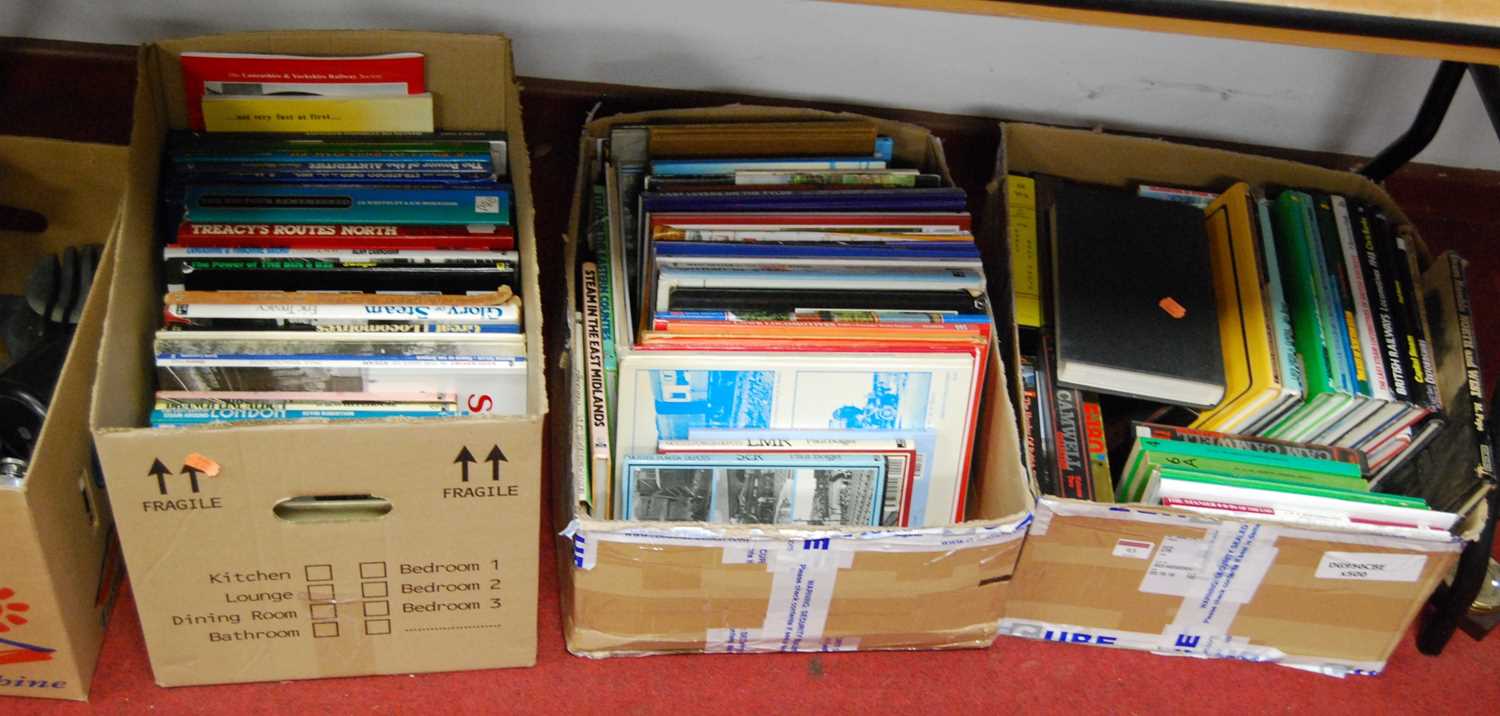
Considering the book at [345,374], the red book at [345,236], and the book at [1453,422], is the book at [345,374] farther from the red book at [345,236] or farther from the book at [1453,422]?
the book at [1453,422]

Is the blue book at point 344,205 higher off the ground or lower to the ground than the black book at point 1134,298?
higher

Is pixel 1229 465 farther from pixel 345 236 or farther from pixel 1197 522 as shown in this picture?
pixel 345 236

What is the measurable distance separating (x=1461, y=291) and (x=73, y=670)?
1535 millimetres

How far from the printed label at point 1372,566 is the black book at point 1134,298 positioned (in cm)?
21

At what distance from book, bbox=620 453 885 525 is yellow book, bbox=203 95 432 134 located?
439mm

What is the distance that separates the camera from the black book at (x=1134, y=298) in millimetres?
1553

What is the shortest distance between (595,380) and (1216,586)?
26.7 inches

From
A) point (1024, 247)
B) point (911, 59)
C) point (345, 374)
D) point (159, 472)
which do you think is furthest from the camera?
point (911, 59)

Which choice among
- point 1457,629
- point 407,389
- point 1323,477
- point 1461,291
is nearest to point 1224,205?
point 1461,291

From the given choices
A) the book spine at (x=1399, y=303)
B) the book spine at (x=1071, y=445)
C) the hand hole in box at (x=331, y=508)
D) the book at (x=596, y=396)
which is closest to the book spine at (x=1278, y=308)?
the book spine at (x=1399, y=303)

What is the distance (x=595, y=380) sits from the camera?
1458mm

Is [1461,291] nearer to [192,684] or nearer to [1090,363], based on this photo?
[1090,363]

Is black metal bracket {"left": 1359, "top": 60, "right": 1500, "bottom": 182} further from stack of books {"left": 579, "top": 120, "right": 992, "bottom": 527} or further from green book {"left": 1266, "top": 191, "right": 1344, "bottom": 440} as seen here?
stack of books {"left": 579, "top": 120, "right": 992, "bottom": 527}

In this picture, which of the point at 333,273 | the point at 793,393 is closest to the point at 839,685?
the point at 793,393
